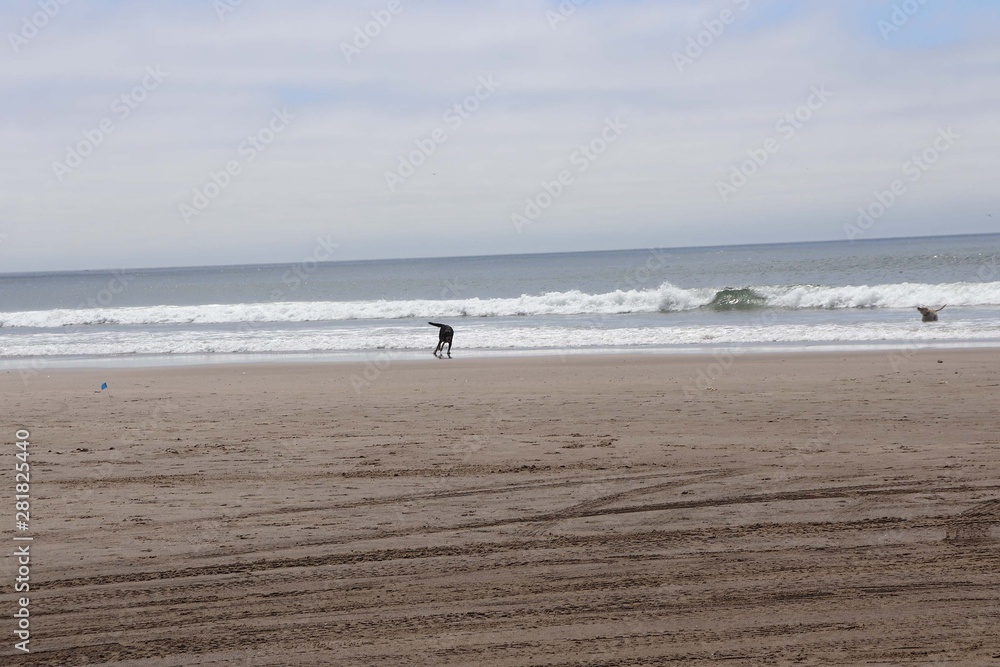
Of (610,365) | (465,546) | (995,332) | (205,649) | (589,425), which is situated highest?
(995,332)

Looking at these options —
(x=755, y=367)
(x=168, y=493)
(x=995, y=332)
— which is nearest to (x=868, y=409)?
(x=755, y=367)

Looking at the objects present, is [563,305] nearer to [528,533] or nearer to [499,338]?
[499,338]

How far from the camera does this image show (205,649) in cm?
393

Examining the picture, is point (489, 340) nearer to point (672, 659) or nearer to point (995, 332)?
point (995, 332)

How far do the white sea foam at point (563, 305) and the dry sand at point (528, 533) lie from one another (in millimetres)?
19725

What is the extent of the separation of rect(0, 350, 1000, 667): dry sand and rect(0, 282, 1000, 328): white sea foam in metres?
19.7

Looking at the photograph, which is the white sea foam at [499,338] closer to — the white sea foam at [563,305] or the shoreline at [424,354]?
the shoreline at [424,354]

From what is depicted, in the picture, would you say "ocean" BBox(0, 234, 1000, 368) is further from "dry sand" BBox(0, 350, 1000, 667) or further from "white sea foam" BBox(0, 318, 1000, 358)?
"dry sand" BBox(0, 350, 1000, 667)

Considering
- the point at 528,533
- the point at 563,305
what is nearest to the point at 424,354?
the point at 528,533

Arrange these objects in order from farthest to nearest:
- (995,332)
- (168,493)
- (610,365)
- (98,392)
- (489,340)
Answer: (489,340) → (995,332) → (610,365) → (98,392) → (168,493)

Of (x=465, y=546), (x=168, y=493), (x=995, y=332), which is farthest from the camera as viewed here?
(x=995, y=332)

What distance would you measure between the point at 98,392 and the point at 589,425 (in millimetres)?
8231

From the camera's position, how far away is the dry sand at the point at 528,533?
13.0ft

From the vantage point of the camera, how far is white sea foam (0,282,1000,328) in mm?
28375
